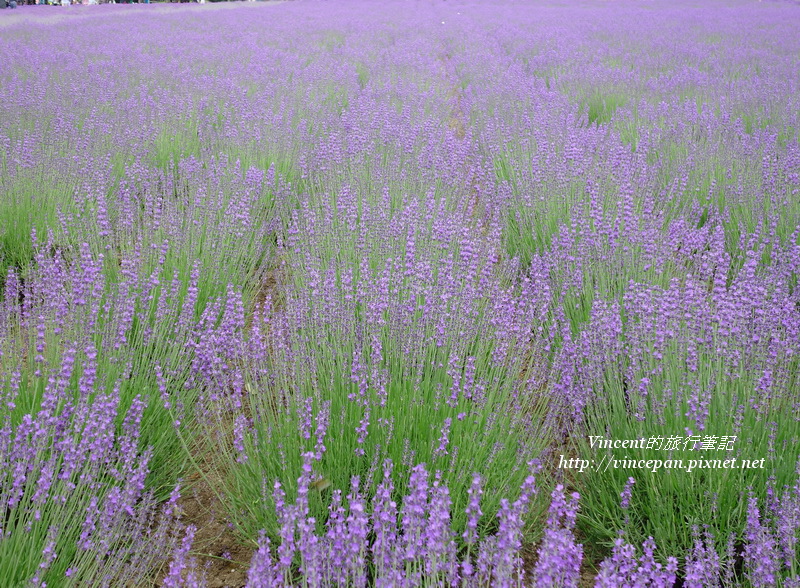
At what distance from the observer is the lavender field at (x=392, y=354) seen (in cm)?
167

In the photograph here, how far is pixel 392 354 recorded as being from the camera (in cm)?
231

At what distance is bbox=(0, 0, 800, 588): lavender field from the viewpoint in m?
1.67

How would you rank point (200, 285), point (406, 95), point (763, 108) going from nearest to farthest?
point (200, 285), point (763, 108), point (406, 95)

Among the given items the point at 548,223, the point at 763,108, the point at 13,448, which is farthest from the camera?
the point at 763,108

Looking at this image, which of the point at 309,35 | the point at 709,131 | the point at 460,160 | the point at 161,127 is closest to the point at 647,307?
the point at 460,160

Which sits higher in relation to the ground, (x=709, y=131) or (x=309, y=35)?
(x=309, y=35)

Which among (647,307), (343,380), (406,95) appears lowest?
(343,380)

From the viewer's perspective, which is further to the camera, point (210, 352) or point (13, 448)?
point (210, 352)

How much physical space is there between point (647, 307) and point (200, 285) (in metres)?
1.94

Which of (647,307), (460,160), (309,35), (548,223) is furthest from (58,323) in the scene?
(309,35)

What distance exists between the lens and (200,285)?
9.96 feet

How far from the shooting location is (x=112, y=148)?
182 inches

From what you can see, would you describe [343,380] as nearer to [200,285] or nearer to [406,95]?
[200,285]

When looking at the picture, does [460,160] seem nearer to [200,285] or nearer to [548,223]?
[548,223]
